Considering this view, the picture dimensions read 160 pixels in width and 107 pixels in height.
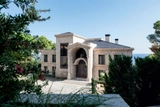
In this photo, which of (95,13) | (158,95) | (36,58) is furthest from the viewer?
(95,13)

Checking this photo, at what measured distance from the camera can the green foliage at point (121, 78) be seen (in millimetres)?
6766

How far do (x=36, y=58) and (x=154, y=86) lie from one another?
657 centimetres

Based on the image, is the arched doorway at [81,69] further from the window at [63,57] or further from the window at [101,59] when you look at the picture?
the window at [101,59]

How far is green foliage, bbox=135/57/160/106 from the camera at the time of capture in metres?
6.67

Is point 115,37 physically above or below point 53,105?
above

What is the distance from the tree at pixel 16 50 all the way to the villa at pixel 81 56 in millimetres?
17695

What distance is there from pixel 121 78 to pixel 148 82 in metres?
1.38

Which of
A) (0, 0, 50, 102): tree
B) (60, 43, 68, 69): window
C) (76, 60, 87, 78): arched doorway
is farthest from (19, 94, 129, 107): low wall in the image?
(60, 43, 68, 69): window

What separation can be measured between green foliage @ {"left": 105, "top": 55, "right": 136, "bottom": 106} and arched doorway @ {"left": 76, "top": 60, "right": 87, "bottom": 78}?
13.9m

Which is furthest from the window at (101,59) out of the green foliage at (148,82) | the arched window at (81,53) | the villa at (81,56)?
the green foliage at (148,82)

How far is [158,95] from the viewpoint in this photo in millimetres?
6676

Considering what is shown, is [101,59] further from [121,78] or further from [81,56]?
[121,78]

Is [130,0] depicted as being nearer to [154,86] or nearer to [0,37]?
[154,86]

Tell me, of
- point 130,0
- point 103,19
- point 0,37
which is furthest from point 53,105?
point 103,19
